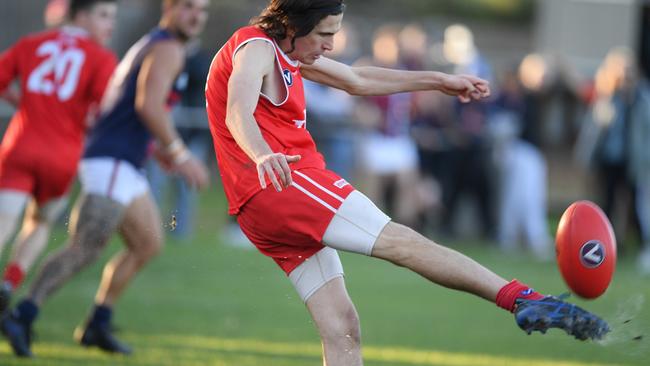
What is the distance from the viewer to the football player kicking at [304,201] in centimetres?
499

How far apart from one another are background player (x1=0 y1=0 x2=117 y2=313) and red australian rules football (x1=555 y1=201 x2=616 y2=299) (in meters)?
3.88

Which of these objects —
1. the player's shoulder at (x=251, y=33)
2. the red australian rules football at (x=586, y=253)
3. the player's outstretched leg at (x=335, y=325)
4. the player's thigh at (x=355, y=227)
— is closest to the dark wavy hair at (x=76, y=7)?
the player's shoulder at (x=251, y=33)

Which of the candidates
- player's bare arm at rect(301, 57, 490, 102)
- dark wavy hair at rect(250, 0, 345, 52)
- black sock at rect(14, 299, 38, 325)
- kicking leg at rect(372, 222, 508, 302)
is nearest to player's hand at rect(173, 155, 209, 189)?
black sock at rect(14, 299, 38, 325)

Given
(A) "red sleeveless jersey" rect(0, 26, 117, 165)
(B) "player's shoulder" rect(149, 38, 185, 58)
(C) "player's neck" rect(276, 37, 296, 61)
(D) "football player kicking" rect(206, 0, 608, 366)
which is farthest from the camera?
(A) "red sleeveless jersey" rect(0, 26, 117, 165)

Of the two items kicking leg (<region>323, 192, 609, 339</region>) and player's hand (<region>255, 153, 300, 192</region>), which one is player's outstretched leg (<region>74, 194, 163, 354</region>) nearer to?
kicking leg (<region>323, 192, 609, 339</region>)

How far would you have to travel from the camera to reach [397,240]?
5156 mm

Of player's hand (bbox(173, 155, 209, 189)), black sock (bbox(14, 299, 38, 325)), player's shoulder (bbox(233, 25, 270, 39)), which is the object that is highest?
player's shoulder (bbox(233, 25, 270, 39))

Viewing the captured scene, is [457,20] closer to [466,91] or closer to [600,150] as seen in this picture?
[600,150]

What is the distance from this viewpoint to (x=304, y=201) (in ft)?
17.0

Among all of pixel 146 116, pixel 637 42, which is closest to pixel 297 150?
pixel 146 116

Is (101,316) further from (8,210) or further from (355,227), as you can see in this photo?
(355,227)

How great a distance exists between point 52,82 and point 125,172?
90 cm

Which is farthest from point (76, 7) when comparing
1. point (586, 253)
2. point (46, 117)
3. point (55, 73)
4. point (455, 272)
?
point (586, 253)

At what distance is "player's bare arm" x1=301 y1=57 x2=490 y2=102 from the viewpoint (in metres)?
5.89
